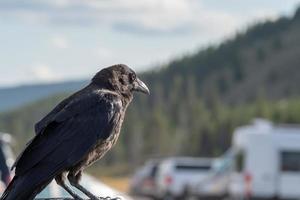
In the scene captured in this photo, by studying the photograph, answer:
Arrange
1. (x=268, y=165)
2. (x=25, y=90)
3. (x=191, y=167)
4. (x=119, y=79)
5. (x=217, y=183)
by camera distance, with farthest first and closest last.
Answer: (x=25, y=90), (x=191, y=167), (x=217, y=183), (x=268, y=165), (x=119, y=79)

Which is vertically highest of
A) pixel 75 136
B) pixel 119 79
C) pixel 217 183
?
pixel 217 183

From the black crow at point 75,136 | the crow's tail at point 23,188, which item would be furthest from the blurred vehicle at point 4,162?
the crow's tail at point 23,188

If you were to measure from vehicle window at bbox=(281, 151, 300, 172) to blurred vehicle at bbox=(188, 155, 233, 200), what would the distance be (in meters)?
1.65

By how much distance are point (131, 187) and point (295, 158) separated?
50.5 ft

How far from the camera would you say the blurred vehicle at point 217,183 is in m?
34.2

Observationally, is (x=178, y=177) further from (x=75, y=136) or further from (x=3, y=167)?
(x=75, y=136)

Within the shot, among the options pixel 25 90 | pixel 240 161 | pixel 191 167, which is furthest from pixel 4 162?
pixel 25 90

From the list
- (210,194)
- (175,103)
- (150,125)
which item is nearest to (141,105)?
(175,103)

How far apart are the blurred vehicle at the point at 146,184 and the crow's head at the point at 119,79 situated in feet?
121

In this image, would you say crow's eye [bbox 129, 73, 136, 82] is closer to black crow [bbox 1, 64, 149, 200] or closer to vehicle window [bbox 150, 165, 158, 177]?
black crow [bbox 1, 64, 149, 200]

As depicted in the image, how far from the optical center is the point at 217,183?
118 ft

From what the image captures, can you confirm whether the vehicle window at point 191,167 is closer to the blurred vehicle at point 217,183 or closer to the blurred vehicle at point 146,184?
the blurred vehicle at point 146,184

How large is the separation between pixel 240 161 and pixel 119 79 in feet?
82.5

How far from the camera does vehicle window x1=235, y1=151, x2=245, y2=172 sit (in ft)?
109
